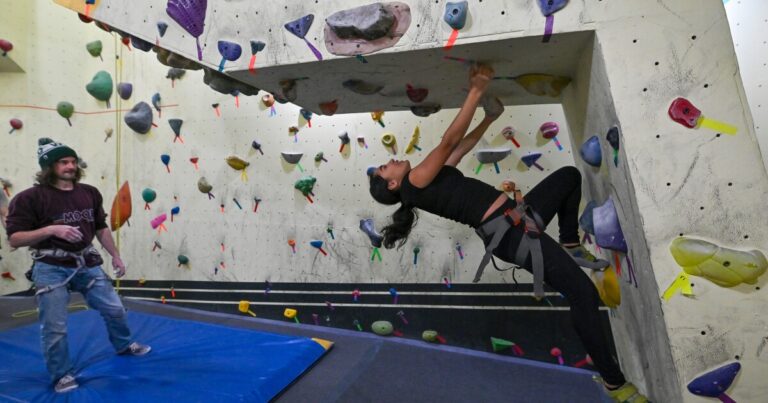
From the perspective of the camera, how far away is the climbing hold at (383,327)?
2627 mm

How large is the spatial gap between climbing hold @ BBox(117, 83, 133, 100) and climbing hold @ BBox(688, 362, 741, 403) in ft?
13.9

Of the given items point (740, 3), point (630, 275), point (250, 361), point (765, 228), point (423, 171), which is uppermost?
point (740, 3)

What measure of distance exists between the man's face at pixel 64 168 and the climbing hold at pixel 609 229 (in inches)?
94.8

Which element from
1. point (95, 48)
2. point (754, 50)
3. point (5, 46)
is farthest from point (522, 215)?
point (5, 46)

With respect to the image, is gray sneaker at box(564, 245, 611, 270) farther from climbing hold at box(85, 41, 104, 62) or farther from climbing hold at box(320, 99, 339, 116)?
climbing hold at box(85, 41, 104, 62)

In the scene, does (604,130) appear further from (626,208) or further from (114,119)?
(114,119)

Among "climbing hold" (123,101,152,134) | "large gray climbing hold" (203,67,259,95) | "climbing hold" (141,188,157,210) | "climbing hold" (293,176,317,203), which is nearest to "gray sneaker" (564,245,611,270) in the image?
"large gray climbing hold" (203,67,259,95)

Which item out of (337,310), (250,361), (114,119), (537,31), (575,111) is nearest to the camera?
(537,31)

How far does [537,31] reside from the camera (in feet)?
3.74

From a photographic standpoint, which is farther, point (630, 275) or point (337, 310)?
point (337, 310)

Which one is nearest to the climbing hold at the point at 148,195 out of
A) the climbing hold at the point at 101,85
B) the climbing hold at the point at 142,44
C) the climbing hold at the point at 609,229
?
the climbing hold at the point at 101,85

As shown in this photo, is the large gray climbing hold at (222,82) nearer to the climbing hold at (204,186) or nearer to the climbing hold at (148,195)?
the climbing hold at (204,186)

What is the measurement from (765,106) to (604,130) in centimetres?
101

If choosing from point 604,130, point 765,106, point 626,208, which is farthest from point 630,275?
point 765,106
